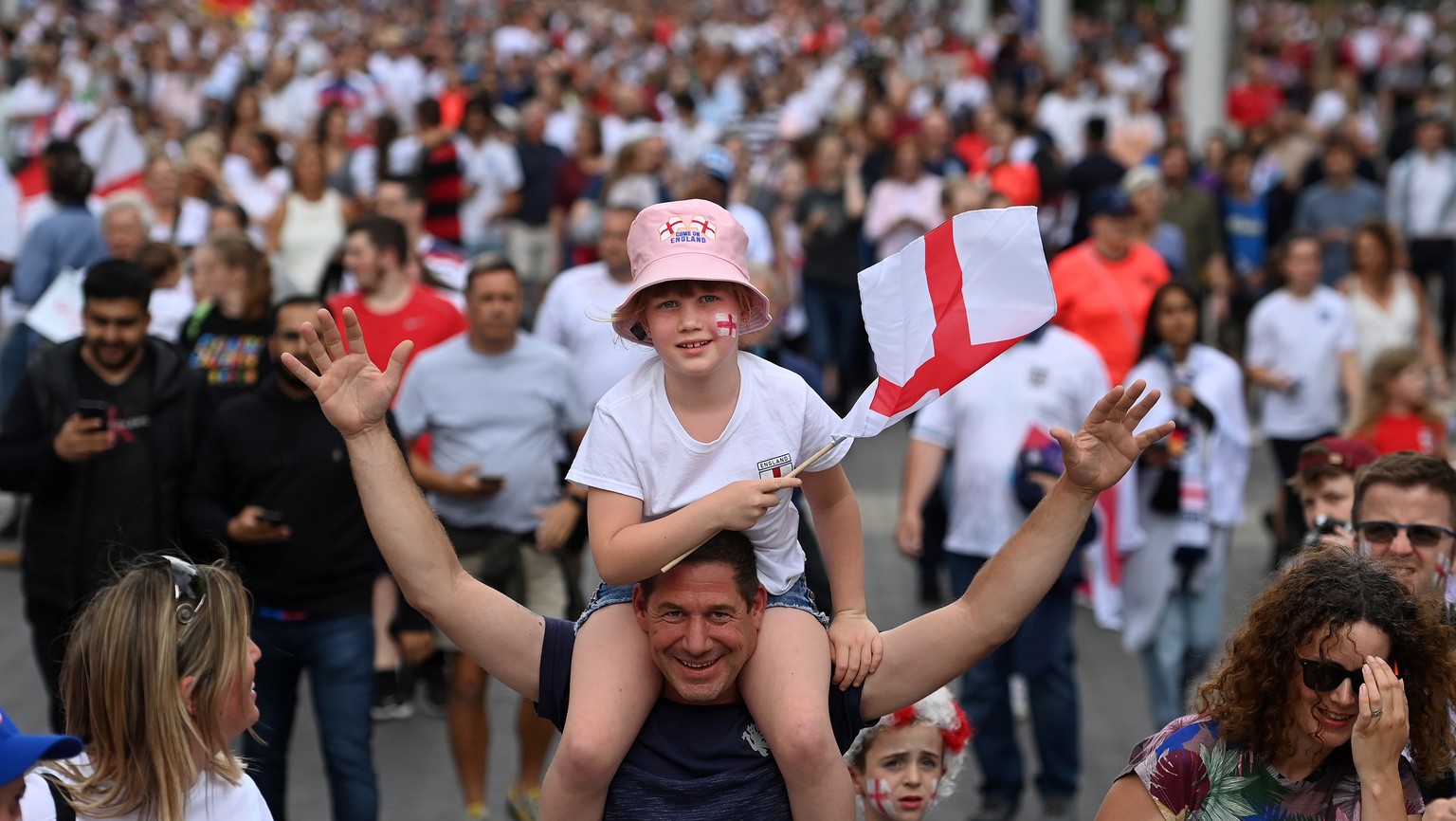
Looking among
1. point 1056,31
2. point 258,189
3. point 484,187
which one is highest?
point 1056,31

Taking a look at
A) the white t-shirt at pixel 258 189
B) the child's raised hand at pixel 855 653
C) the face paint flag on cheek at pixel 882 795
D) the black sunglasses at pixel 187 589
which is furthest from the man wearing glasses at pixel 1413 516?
the white t-shirt at pixel 258 189

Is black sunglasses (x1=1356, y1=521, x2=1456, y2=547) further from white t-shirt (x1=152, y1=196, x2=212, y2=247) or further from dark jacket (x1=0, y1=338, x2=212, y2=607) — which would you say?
white t-shirt (x1=152, y1=196, x2=212, y2=247)

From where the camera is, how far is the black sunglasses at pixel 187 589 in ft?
11.8

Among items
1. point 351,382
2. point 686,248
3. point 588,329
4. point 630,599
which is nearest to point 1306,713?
point 630,599

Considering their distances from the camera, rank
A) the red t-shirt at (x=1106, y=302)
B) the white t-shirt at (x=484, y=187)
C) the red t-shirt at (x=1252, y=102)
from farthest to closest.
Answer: the red t-shirt at (x=1252, y=102)
the white t-shirt at (x=484, y=187)
the red t-shirt at (x=1106, y=302)

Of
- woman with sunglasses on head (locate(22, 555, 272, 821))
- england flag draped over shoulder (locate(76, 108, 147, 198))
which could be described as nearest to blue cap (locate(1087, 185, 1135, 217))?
woman with sunglasses on head (locate(22, 555, 272, 821))

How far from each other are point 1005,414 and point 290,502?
2850 mm

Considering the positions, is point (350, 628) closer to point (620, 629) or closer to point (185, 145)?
point (620, 629)

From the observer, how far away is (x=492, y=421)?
23.2ft

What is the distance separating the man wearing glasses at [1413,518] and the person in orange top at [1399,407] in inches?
131

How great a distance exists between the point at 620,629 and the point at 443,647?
173 inches

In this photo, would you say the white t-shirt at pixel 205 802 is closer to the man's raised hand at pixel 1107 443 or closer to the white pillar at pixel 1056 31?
the man's raised hand at pixel 1107 443

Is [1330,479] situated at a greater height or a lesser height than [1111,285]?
lesser

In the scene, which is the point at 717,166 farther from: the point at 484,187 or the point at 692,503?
the point at 692,503
